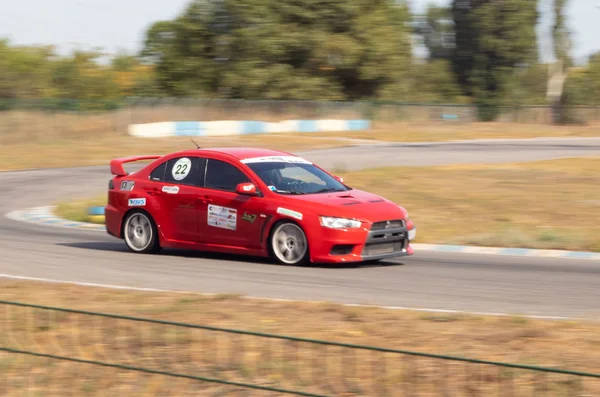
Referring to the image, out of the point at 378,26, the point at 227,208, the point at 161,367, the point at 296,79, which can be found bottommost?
the point at 161,367

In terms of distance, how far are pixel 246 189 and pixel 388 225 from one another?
184 cm

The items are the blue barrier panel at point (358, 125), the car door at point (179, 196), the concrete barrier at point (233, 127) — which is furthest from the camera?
the blue barrier panel at point (358, 125)

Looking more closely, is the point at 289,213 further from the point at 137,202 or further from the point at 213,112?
the point at 213,112

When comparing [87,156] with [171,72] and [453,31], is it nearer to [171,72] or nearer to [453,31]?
[171,72]

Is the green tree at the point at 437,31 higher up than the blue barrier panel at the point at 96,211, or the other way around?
the green tree at the point at 437,31

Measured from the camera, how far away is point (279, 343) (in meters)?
6.96

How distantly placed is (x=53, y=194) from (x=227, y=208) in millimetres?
12409

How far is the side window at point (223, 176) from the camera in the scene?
12.4m

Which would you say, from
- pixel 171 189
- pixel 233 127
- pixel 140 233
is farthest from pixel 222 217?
pixel 233 127

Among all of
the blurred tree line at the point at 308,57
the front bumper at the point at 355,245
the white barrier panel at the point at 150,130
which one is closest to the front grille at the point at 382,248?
the front bumper at the point at 355,245

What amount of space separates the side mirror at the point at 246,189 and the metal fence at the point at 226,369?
4.63 m

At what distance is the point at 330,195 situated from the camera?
40.1ft

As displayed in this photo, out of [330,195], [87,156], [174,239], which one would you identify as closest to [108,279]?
[174,239]

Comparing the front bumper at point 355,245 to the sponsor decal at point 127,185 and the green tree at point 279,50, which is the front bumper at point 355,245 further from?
the green tree at point 279,50
